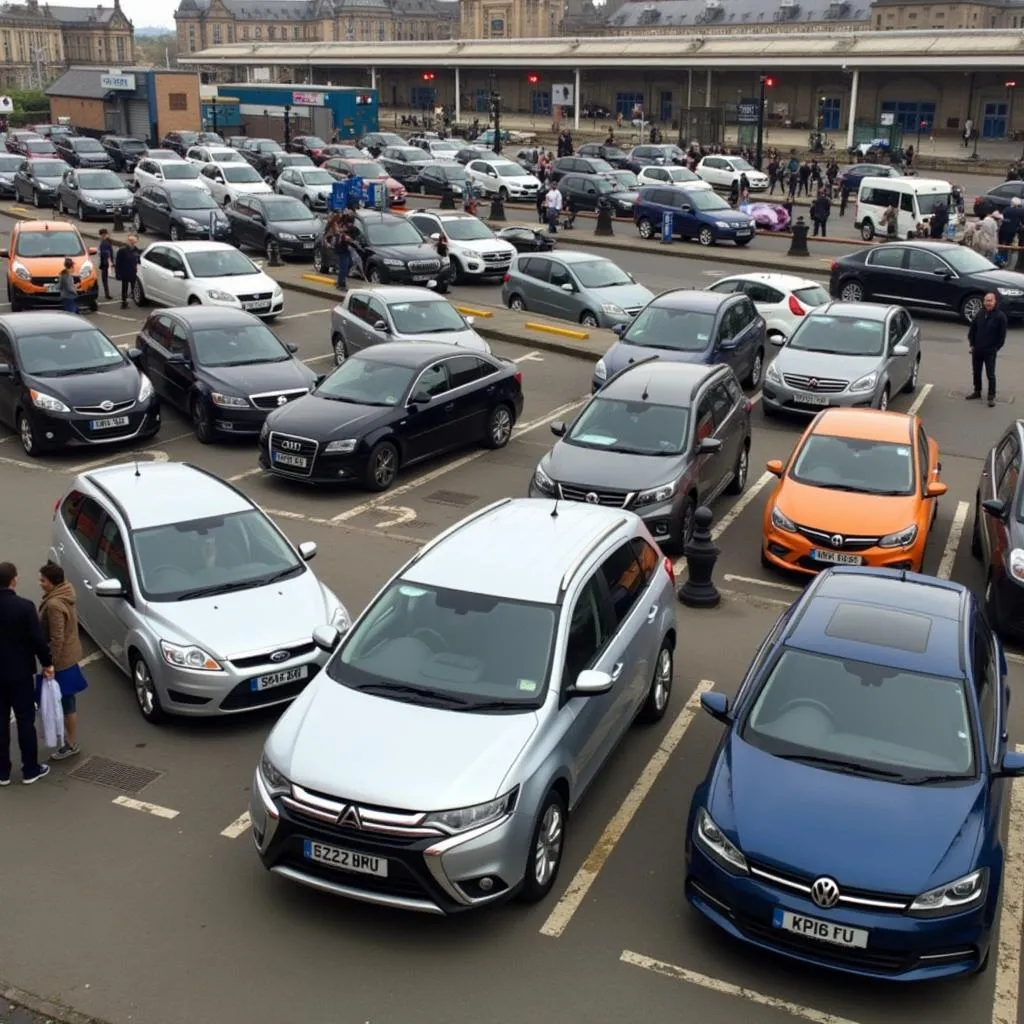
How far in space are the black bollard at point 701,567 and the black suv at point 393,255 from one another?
1666cm

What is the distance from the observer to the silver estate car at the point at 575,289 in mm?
23594

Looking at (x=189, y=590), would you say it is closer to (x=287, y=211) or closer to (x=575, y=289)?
(x=575, y=289)

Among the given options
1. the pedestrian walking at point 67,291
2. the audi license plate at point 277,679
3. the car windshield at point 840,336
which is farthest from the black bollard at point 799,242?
the audi license plate at point 277,679

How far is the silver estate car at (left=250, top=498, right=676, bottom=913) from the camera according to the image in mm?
6555

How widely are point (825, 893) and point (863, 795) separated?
2.30 feet

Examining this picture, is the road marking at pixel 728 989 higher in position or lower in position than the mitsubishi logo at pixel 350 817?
lower

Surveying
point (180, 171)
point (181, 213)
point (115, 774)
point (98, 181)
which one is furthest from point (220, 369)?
point (180, 171)

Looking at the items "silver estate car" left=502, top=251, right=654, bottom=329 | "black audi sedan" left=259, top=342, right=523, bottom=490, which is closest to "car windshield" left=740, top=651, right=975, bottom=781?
"black audi sedan" left=259, top=342, right=523, bottom=490

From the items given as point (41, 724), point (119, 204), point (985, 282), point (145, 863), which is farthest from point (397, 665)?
point (119, 204)

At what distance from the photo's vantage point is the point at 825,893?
6.20 m

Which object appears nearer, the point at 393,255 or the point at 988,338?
the point at 988,338

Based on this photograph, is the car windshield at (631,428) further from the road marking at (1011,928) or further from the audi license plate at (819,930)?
the audi license plate at (819,930)

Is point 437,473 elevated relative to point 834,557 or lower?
lower

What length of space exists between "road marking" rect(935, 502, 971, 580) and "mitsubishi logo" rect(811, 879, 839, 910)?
22.0 ft
